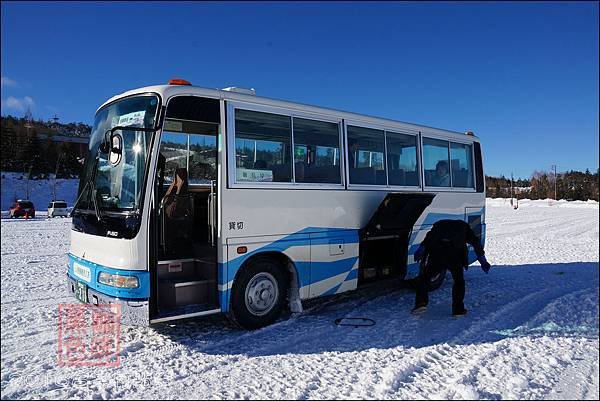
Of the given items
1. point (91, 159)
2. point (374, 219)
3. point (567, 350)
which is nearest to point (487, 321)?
point (567, 350)

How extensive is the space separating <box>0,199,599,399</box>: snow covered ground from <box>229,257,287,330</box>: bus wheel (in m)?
0.19

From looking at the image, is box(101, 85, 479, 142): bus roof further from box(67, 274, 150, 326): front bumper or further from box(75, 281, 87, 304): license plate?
box(75, 281, 87, 304): license plate

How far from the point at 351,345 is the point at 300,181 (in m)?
2.47

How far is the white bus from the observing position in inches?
214

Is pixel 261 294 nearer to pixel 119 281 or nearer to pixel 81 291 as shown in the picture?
pixel 119 281

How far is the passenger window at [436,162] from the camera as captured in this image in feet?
29.8

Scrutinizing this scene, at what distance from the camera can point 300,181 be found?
674cm

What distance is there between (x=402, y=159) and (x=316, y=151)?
2.29 m

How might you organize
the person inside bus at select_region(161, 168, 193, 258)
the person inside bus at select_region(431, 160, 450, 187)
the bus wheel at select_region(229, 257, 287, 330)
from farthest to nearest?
the person inside bus at select_region(431, 160, 450, 187), the person inside bus at select_region(161, 168, 193, 258), the bus wheel at select_region(229, 257, 287, 330)

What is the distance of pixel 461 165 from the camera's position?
10.1 meters

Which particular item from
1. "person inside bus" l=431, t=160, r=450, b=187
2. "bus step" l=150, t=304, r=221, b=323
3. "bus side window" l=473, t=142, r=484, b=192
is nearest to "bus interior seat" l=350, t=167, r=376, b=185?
"person inside bus" l=431, t=160, r=450, b=187

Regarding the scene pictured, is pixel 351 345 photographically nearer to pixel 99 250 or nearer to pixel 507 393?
pixel 507 393

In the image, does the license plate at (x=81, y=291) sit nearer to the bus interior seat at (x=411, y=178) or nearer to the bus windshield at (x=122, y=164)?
the bus windshield at (x=122, y=164)

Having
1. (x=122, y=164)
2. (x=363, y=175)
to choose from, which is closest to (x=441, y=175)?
(x=363, y=175)
